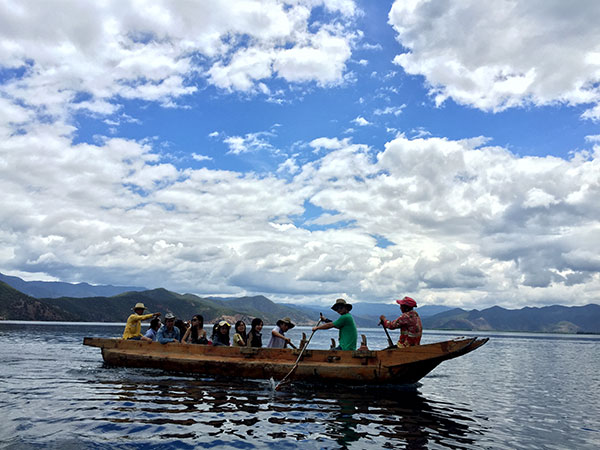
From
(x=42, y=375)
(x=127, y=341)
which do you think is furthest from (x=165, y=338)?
(x=42, y=375)

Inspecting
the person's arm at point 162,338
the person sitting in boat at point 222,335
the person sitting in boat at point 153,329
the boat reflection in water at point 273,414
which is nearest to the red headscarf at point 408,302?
the boat reflection in water at point 273,414

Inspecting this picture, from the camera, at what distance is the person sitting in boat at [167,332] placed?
2028 cm

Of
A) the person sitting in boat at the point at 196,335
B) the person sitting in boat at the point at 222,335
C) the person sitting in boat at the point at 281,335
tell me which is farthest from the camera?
the person sitting in boat at the point at 196,335

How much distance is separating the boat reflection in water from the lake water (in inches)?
1.2

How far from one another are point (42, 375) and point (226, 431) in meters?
12.8

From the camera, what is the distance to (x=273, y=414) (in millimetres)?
12047

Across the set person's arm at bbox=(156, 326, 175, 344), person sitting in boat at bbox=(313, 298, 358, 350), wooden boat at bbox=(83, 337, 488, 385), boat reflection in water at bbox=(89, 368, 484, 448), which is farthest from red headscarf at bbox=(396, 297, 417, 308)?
person's arm at bbox=(156, 326, 175, 344)

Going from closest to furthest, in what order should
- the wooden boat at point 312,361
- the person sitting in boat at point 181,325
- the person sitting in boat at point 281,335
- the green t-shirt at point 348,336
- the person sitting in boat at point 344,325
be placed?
the wooden boat at point 312,361 < the person sitting in boat at point 344,325 < the green t-shirt at point 348,336 < the person sitting in boat at point 281,335 < the person sitting in boat at point 181,325

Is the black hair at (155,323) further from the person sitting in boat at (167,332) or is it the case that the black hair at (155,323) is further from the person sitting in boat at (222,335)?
the person sitting in boat at (222,335)

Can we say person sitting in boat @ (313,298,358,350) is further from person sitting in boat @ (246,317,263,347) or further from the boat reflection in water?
person sitting in boat @ (246,317,263,347)

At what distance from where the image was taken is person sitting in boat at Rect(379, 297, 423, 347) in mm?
15477

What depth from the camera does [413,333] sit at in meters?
15.8

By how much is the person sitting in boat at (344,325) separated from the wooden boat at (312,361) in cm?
55

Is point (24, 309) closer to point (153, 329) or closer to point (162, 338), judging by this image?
point (153, 329)
